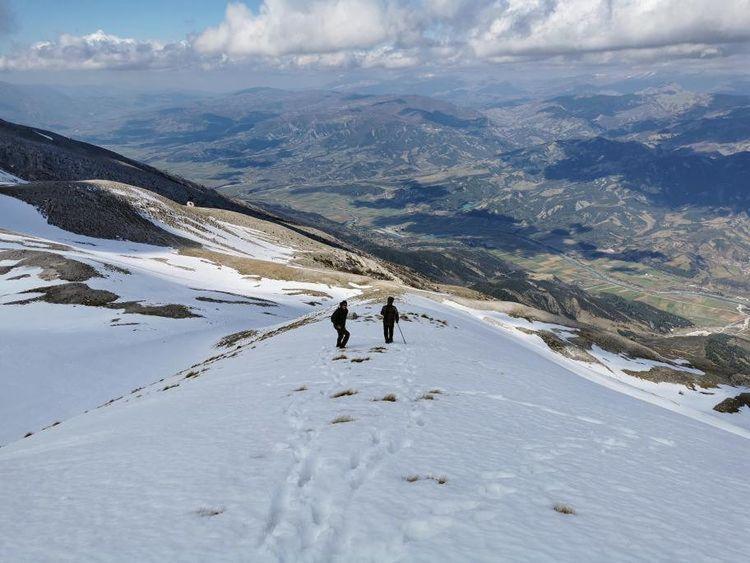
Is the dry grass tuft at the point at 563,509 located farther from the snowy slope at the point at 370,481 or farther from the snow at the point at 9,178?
the snow at the point at 9,178

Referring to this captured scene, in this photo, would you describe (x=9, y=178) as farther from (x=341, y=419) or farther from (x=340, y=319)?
(x=341, y=419)

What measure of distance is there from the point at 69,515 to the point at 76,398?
2376cm

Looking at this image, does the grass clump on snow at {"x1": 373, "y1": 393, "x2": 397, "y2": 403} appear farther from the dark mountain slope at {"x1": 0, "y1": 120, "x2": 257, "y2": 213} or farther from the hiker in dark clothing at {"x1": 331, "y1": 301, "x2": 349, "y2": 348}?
the dark mountain slope at {"x1": 0, "y1": 120, "x2": 257, "y2": 213}

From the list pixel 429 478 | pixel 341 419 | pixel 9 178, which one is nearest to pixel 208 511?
pixel 429 478

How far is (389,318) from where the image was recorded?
85.8 ft

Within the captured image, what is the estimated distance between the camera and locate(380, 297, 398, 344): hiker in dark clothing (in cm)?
2588

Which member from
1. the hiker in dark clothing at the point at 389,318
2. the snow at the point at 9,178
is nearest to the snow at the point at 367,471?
the hiker in dark clothing at the point at 389,318

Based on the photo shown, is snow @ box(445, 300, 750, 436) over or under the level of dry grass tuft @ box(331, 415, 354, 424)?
under

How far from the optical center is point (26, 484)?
10.5 meters

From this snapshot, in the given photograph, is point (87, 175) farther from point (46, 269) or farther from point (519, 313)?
point (519, 313)

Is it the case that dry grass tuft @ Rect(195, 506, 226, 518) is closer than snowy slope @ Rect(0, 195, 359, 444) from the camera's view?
Yes

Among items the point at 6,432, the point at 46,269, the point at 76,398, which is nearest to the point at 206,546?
the point at 6,432

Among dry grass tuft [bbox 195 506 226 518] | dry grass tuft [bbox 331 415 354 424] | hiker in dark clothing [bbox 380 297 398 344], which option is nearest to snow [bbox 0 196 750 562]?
dry grass tuft [bbox 195 506 226 518]

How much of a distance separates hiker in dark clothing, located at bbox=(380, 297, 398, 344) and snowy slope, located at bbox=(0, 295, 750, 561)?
23.1 feet
